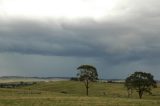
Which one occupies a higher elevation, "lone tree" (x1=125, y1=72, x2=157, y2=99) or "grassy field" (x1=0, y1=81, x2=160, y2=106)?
"lone tree" (x1=125, y1=72, x2=157, y2=99)

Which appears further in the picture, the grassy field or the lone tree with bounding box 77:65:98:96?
the lone tree with bounding box 77:65:98:96

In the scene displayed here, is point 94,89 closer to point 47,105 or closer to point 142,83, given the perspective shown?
point 142,83

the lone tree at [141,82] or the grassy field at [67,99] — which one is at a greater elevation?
the lone tree at [141,82]

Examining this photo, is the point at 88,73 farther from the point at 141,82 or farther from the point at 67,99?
the point at 67,99

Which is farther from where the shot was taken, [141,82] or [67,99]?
[141,82]

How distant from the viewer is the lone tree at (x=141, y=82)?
396ft

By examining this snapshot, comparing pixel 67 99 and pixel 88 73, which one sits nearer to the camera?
pixel 67 99

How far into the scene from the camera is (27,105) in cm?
5641

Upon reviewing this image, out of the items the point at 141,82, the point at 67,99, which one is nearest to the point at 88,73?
the point at 141,82

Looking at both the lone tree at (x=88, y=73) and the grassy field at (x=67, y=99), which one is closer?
the grassy field at (x=67, y=99)

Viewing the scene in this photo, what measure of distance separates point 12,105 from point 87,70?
81.8 metres

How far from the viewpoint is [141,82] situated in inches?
4751

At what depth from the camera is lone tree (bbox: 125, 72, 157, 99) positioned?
121 metres

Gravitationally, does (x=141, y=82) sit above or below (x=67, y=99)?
above
